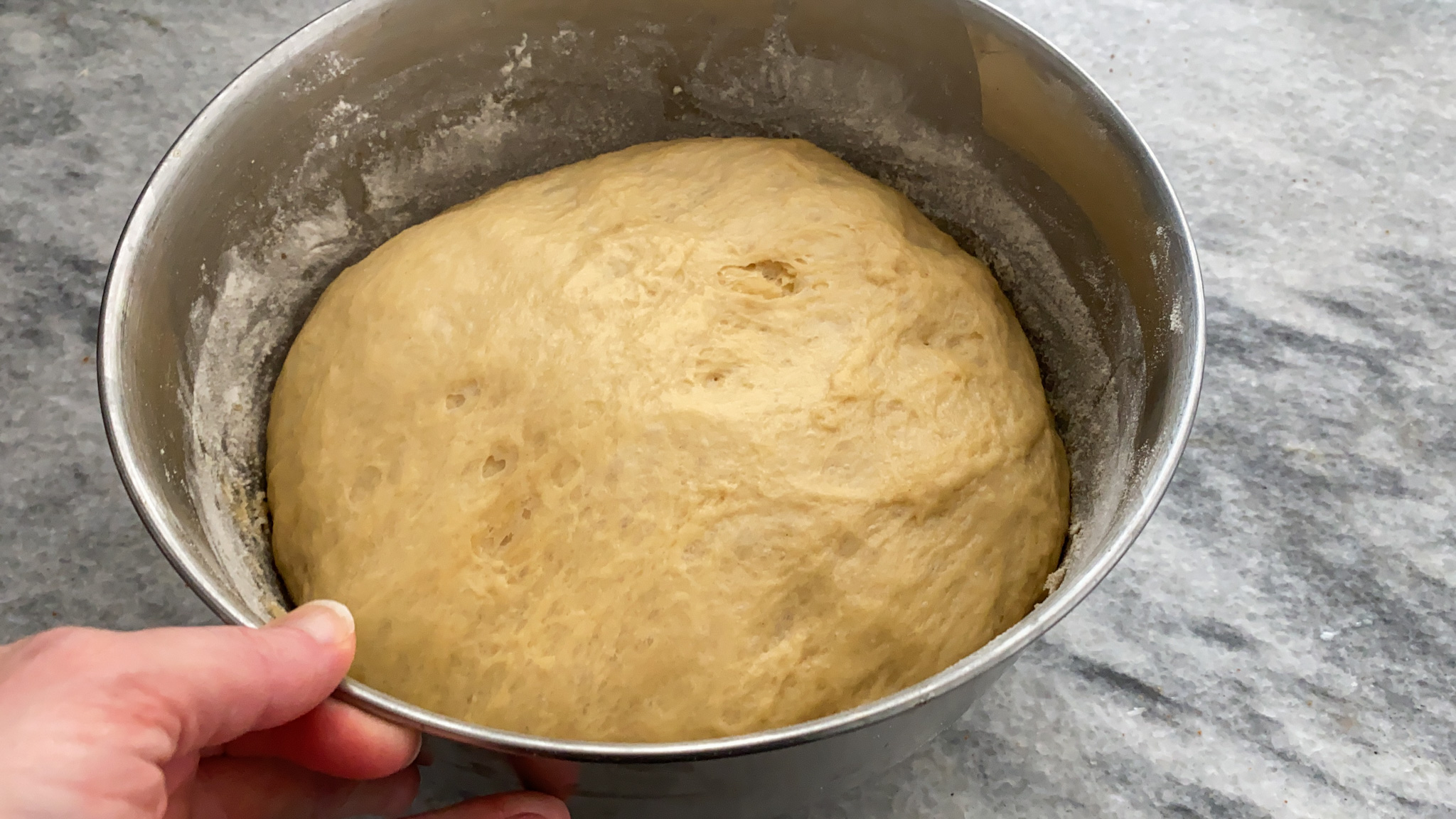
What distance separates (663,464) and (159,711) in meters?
0.42

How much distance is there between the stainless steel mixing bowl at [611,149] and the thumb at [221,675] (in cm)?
4

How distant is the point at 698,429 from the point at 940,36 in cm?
50

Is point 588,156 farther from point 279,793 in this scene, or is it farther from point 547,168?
point 279,793

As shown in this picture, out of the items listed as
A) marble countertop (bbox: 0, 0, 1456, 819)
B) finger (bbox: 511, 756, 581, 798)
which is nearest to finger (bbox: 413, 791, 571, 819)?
finger (bbox: 511, 756, 581, 798)

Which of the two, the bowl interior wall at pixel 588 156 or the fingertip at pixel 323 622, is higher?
the bowl interior wall at pixel 588 156

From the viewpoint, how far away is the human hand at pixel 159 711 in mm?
627

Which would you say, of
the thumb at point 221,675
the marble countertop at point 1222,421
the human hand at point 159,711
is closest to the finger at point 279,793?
the human hand at point 159,711

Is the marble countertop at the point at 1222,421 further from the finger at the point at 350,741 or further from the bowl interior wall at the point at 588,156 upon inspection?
the finger at the point at 350,741

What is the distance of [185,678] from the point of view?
2.20ft

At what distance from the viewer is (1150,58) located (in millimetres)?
1647

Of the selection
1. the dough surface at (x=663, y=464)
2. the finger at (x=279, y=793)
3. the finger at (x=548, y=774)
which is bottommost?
the finger at (x=279, y=793)

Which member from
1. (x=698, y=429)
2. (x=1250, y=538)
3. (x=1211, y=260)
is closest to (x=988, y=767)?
(x=1250, y=538)

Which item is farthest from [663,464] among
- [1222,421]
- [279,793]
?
[1222,421]

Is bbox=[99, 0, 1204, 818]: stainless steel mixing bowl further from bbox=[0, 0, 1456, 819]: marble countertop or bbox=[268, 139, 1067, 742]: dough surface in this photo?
bbox=[0, 0, 1456, 819]: marble countertop
